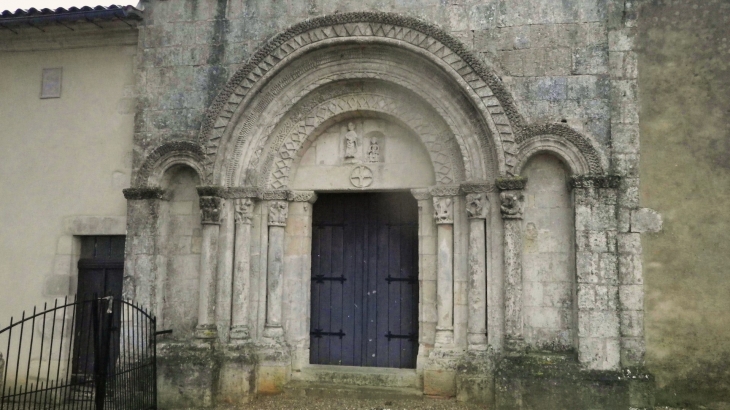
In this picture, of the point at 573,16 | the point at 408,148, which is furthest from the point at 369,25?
the point at 573,16

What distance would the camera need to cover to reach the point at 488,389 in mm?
6129

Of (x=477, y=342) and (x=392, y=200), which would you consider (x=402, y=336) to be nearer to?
(x=477, y=342)

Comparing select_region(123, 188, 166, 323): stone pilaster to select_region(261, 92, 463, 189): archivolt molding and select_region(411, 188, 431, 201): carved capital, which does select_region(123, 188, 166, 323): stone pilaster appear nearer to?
select_region(261, 92, 463, 189): archivolt molding

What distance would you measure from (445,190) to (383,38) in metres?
1.90

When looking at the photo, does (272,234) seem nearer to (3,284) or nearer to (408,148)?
(408,148)

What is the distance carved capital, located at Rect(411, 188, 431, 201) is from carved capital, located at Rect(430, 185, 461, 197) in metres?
0.14

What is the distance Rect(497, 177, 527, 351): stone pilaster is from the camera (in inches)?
241

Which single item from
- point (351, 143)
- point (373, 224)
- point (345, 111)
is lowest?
point (373, 224)

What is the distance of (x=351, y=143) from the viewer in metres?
7.16

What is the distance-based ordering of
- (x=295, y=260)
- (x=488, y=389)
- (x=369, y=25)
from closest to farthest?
(x=488, y=389)
(x=369, y=25)
(x=295, y=260)

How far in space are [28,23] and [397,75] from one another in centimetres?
476

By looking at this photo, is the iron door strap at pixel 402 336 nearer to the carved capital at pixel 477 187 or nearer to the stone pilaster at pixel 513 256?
the stone pilaster at pixel 513 256

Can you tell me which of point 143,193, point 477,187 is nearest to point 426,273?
point 477,187

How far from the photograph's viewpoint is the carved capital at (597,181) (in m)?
6.09
